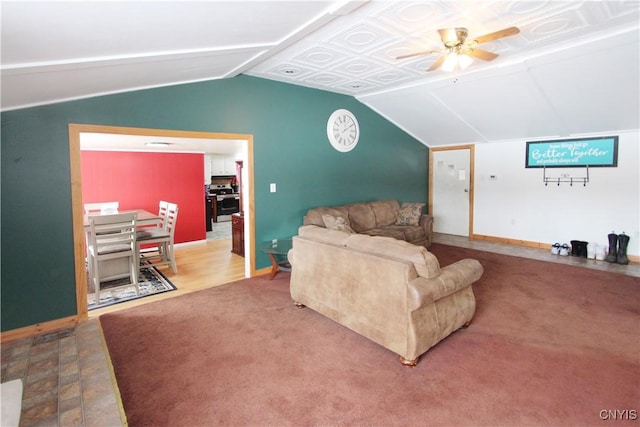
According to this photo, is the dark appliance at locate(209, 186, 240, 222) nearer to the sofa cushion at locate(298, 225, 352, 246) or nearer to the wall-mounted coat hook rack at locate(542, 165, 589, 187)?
the sofa cushion at locate(298, 225, 352, 246)

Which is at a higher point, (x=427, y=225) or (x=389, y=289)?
(x=427, y=225)

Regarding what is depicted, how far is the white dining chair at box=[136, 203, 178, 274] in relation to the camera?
14.8ft

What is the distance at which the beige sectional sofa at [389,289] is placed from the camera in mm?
2365

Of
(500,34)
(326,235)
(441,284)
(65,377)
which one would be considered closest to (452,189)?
(500,34)

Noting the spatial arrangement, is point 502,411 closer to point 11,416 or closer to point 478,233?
point 11,416

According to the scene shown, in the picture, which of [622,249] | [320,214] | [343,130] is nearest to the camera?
[320,214]

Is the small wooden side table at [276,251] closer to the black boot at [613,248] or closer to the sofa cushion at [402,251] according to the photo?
the sofa cushion at [402,251]

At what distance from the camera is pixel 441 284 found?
Result: 2449 mm

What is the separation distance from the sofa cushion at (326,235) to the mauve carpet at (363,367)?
782mm

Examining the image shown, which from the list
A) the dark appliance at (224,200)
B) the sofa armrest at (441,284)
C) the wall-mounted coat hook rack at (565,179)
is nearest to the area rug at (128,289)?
the sofa armrest at (441,284)

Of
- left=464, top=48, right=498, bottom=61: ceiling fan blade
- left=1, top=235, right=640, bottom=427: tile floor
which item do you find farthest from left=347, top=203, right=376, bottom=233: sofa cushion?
left=1, top=235, right=640, bottom=427: tile floor

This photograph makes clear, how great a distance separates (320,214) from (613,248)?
14.5 feet

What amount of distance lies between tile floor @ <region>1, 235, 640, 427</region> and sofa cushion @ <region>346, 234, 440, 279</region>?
190 centimetres

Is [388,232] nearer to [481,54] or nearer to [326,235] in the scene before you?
[326,235]
